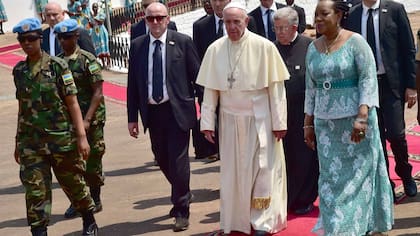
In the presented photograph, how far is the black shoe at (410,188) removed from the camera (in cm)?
771

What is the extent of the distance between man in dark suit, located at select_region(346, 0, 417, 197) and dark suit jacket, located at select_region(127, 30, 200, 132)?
1608mm

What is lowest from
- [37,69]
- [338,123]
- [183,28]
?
[183,28]

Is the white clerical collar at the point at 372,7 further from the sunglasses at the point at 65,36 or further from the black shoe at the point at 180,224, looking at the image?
the sunglasses at the point at 65,36

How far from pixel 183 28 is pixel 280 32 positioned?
66.4ft

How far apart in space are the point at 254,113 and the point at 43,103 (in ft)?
5.71

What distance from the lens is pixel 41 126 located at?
21.9 feet

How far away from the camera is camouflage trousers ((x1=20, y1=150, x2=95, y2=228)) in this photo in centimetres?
667

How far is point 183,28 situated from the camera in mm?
27469

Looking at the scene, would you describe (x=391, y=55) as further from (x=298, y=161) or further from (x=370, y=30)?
(x=298, y=161)

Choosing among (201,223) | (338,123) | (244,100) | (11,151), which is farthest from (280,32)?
(11,151)

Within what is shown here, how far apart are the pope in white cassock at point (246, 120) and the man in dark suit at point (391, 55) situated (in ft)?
3.68

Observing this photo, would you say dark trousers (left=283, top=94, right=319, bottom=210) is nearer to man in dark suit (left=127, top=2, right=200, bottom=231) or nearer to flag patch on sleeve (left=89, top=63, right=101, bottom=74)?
man in dark suit (left=127, top=2, right=200, bottom=231)

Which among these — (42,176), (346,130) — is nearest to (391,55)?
(346,130)

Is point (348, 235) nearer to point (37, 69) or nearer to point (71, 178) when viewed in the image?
point (71, 178)
